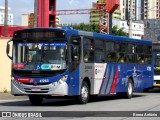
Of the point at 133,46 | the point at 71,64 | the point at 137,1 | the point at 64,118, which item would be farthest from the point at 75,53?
the point at 137,1

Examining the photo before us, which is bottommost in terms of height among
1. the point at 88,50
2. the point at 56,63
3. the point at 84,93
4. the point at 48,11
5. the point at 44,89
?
the point at 84,93

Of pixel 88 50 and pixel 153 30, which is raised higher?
pixel 153 30

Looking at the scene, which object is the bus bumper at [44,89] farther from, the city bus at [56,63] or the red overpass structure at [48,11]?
the red overpass structure at [48,11]

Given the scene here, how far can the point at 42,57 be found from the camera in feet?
60.8

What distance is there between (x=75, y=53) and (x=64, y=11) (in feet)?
304

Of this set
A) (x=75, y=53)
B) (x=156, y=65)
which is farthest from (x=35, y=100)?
(x=156, y=65)

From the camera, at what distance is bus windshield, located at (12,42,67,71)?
1842cm

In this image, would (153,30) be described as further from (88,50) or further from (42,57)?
(42,57)

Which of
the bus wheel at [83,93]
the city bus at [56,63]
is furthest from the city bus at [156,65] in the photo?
the bus wheel at [83,93]

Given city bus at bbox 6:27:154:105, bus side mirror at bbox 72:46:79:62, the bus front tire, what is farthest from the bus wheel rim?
the bus front tire

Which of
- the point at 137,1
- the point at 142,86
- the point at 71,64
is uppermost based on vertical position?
the point at 137,1

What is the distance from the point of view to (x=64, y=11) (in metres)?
111

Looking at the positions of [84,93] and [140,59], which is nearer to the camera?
[84,93]

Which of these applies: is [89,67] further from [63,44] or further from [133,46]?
[133,46]
